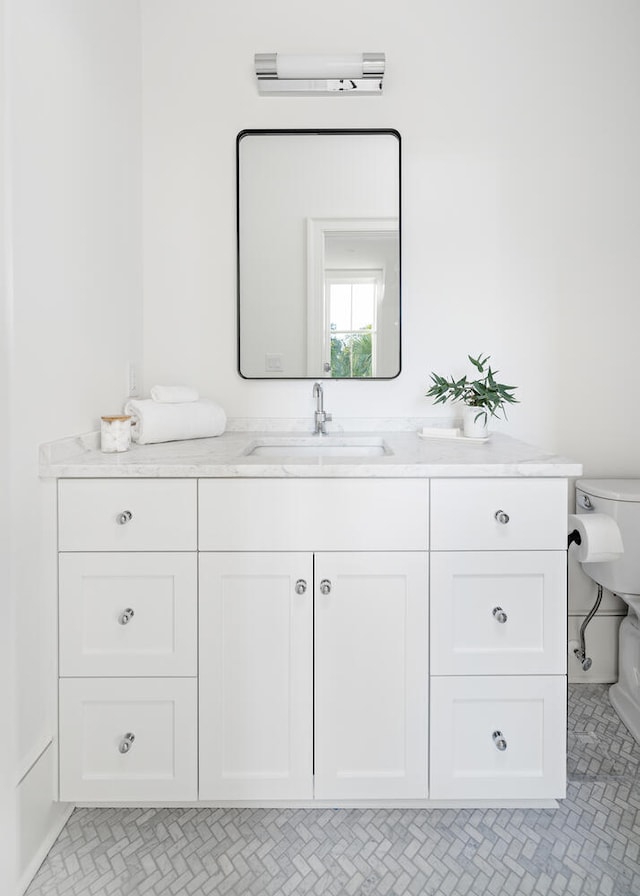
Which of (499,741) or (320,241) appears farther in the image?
(320,241)

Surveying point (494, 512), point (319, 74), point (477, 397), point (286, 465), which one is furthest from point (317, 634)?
point (319, 74)

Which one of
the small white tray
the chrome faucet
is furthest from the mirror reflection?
the small white tray

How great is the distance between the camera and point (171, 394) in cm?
166

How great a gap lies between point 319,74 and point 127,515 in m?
1.57

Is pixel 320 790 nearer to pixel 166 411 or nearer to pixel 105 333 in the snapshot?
pixel 166 411

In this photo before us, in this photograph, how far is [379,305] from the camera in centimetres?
188

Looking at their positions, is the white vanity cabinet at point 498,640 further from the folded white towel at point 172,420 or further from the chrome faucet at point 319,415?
the folded white towel at point 172,420

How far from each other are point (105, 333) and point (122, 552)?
2.32 feet

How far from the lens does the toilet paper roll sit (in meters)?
1.51

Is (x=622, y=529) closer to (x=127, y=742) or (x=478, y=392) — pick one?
(x=478, y=392)

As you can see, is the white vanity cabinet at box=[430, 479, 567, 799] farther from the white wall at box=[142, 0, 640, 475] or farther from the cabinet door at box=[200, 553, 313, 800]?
the white wall at box=[142, 0, 640, 475]

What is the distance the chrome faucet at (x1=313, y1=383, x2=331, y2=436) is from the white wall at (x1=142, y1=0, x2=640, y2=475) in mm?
55

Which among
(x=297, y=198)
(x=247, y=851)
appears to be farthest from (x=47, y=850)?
(x=297, y=198)

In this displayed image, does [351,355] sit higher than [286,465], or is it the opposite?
[351,355]
